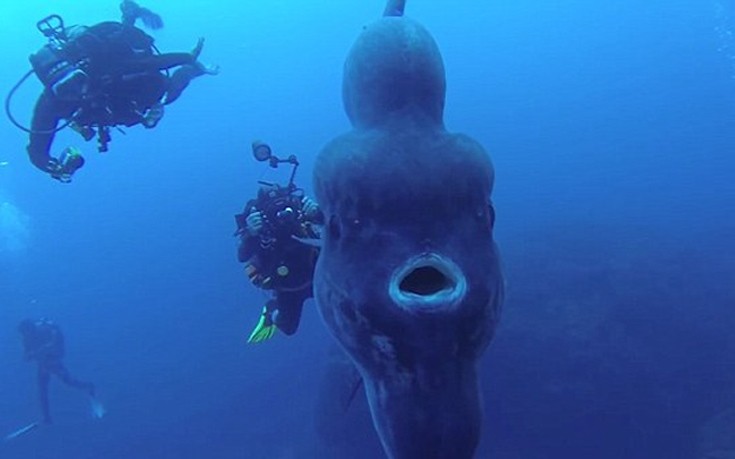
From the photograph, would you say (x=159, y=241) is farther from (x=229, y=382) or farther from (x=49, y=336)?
(x=49, y=336)

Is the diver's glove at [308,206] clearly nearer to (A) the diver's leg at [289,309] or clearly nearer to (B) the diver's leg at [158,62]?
(A) the diver's leg at [289,309]

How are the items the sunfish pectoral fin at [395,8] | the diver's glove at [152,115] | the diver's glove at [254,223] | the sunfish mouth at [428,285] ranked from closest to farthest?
the sunfish mouth at [428,285] → the sunfish pectoral fin at [395,8] → the diver's glove at [254,223] → the diver's glove at [152,115]

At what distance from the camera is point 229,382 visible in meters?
28.1

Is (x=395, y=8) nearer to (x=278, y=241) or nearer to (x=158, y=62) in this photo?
(x=278, y=241)

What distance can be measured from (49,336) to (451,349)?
22.4 m

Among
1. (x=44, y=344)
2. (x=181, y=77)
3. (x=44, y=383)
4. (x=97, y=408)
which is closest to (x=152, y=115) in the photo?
(x=181, y=77)

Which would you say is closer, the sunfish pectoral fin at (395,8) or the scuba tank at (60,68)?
the sunfish pectoral fin at (395,8)

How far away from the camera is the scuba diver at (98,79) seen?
29.2 feet

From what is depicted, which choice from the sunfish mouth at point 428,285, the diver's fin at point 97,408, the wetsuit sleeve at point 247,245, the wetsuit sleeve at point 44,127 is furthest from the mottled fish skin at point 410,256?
the diver's fin at point 97,408

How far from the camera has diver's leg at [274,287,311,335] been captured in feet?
27.6

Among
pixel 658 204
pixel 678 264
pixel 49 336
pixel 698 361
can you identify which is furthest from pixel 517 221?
pixel 49 336

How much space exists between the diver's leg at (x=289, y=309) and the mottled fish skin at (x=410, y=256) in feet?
12.9

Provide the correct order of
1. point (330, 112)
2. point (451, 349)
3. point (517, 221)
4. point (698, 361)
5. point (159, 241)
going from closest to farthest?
point (451, 349) < point (698, 361) < point (517, 221) < point (159, 241) < point (330, 112)

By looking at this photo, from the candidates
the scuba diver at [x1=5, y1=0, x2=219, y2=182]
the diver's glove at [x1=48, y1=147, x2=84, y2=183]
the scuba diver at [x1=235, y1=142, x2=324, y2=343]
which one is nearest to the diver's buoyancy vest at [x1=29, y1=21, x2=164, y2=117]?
the scuba diver at [x1=5, y1=0, x2=219, y2=182]
